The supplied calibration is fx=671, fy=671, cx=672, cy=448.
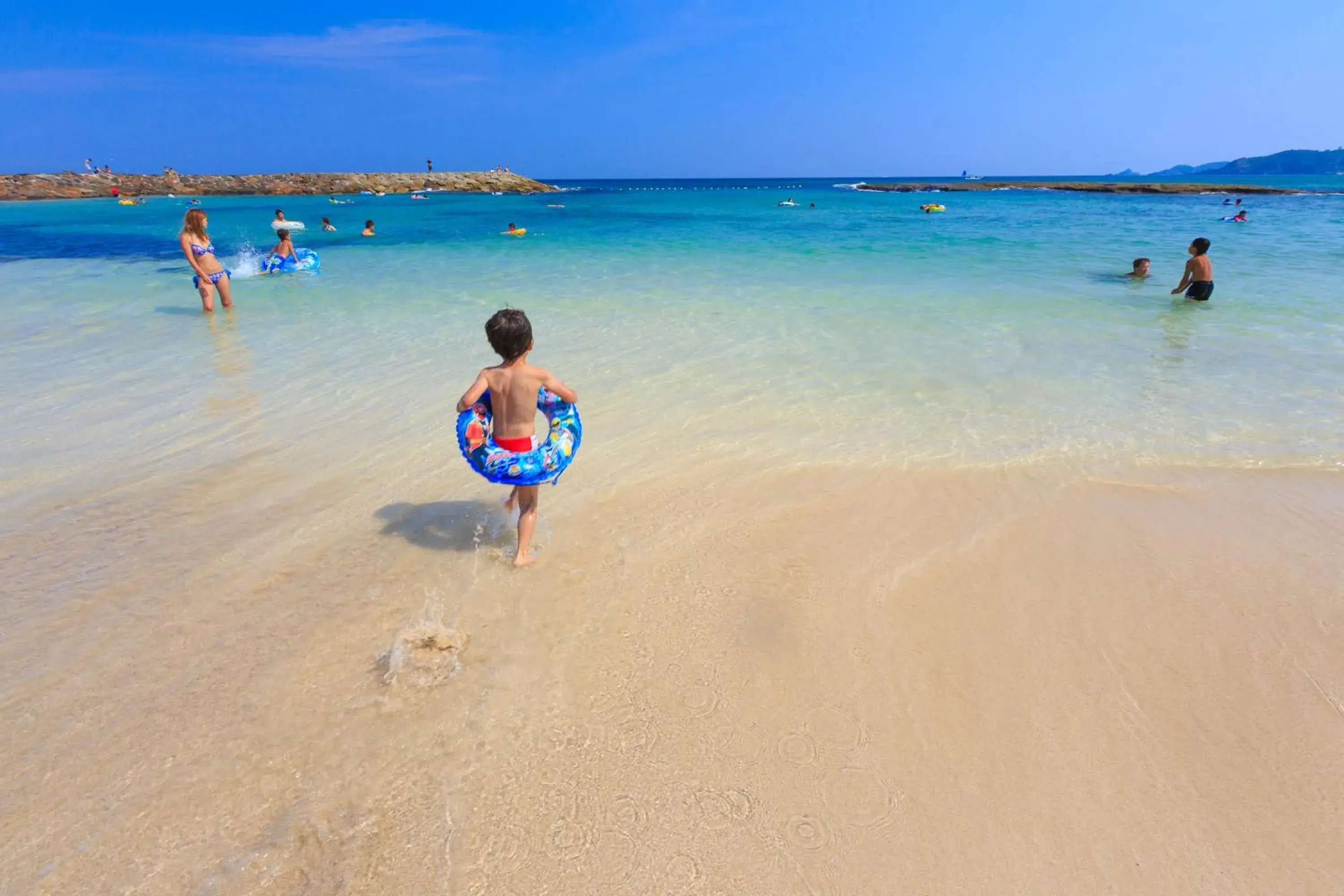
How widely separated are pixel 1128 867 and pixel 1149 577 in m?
1.96

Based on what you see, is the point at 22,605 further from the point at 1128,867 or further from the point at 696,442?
the point at 1128,867

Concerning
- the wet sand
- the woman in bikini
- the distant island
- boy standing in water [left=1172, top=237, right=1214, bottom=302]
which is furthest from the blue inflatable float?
the distant island

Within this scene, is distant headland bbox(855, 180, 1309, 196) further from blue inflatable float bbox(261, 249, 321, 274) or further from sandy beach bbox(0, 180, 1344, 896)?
blue inflatable float bbox(261, 249, 321, 274)

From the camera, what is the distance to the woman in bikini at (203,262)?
411 inches

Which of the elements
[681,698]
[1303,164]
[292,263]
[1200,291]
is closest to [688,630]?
[681,698]

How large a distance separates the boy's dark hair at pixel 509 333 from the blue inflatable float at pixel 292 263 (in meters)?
13.9

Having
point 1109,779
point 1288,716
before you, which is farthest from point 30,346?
point 1288,716

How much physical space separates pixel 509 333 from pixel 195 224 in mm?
9899

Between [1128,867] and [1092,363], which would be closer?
[1128,867]

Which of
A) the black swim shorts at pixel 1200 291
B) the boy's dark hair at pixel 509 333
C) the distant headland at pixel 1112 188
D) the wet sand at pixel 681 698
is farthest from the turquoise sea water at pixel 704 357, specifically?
the distant headland at pixel 1112 188

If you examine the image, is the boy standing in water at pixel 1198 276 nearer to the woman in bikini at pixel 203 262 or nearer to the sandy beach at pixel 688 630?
the sandy beach at pixel 688 630

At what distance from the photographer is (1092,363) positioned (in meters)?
7.81

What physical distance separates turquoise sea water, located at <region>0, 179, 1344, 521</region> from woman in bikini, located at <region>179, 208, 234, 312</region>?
0.55 m

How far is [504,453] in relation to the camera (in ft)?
12.2
